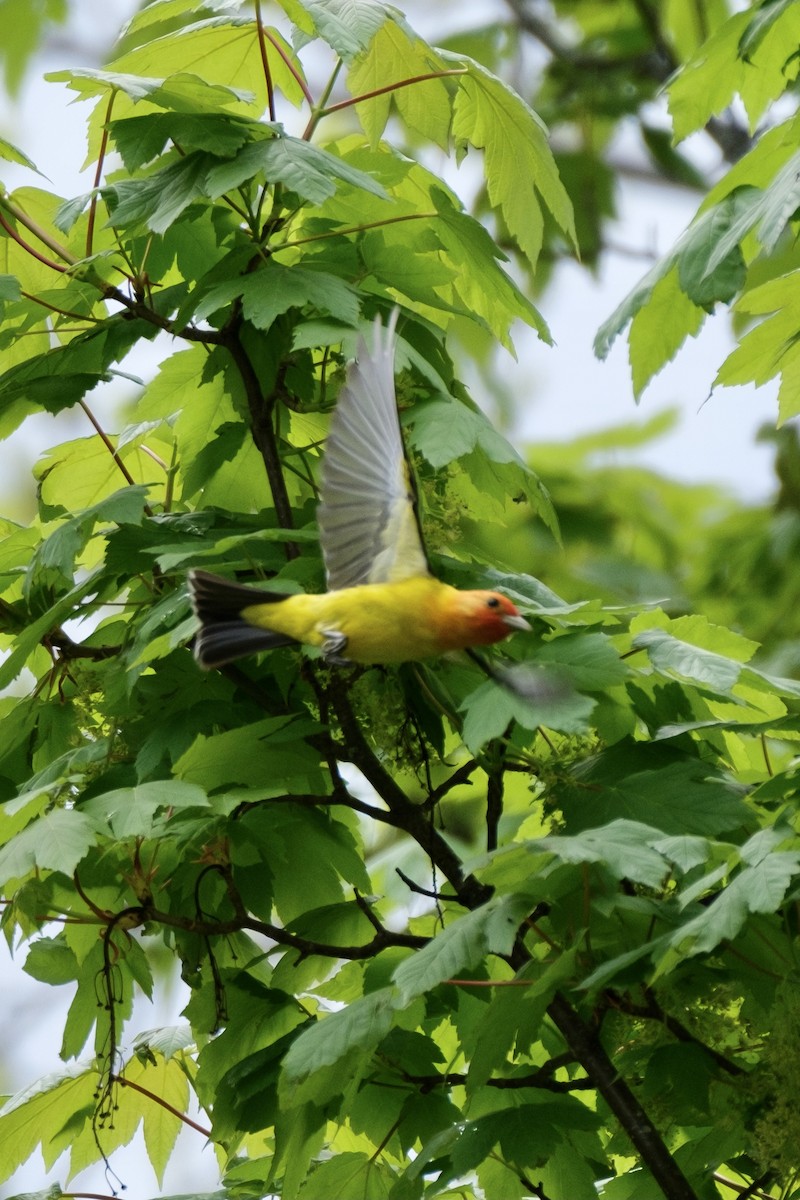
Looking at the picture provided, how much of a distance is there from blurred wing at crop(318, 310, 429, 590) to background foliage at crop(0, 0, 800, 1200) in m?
0.07

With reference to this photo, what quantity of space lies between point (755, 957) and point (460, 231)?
1172 mm

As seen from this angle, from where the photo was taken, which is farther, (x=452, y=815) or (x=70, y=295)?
(x=452, y=815)

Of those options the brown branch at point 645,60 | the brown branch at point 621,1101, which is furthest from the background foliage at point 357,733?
the brown branch at point 645,60

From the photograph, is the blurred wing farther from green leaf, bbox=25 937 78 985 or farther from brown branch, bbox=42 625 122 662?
green leaf, bbox=25 937 78 985

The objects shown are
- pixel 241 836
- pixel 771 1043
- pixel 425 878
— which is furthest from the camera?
pixel 425 878

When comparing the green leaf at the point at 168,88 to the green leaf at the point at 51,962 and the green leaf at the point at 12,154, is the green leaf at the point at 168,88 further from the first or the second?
the green leaf at the point at 51,962

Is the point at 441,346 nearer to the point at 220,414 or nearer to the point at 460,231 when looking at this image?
the point at 460,231

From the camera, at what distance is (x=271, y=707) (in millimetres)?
1996

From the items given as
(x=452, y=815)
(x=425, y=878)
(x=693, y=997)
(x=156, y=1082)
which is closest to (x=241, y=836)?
(x=693, y=997)

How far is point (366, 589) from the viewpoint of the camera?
1.80m

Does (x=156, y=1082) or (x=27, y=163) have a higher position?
(x=27, y=163)

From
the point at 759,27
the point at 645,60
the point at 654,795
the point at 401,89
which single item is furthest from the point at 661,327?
the point at 645,60

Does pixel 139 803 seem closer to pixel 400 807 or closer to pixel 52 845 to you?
pixel 52 845

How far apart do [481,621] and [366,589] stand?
17 centimetres
